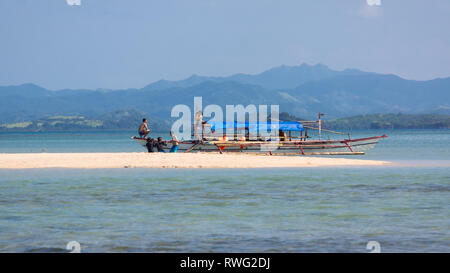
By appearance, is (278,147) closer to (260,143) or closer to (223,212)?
(260,143)

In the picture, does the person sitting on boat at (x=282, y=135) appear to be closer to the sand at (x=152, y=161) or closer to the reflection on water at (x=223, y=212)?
the sand at (x=152, y=161)

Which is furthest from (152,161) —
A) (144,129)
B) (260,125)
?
(260,125)

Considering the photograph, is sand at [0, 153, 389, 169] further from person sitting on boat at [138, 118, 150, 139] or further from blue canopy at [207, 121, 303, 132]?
blue canopy at [207, 121, 303, 132]

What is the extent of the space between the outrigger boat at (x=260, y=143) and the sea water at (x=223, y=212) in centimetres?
1537

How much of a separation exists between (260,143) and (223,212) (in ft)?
99.4

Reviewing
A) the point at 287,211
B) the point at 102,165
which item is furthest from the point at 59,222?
the point at 102,165

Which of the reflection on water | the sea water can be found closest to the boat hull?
the sea water

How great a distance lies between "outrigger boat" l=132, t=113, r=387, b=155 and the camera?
5156 cm

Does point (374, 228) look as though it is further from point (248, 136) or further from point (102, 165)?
point (248, 136)

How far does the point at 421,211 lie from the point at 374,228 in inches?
156

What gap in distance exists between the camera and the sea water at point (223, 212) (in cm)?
1673

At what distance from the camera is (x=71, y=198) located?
25.6 meters

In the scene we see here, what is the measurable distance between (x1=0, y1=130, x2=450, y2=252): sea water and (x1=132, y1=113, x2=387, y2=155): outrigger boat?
15.4 m
